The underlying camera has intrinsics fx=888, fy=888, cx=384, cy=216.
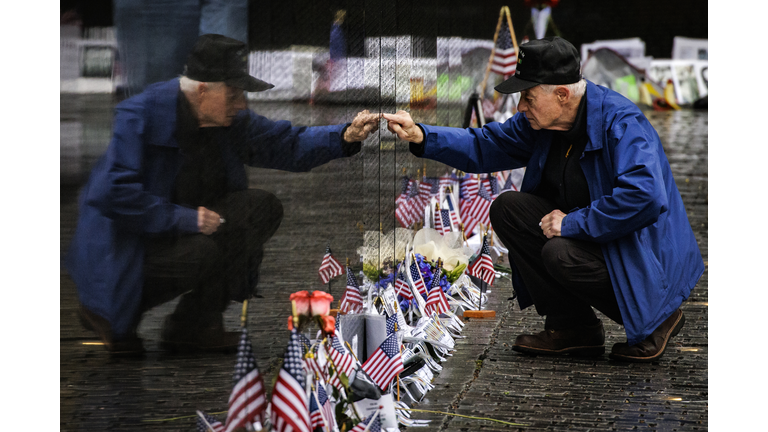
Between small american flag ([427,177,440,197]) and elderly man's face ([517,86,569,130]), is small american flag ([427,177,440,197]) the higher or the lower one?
the lower one

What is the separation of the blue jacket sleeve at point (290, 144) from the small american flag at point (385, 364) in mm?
731

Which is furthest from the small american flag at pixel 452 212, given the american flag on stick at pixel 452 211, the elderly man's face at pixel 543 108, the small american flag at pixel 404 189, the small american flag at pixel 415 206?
the elderly man's face at pixel 543 108

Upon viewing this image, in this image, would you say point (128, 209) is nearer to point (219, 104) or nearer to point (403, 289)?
point (219, 104)

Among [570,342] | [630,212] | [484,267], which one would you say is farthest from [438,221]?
[630,212]

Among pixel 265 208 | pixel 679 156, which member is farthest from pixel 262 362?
pixel 679 156

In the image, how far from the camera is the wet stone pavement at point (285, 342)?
2.16 metres

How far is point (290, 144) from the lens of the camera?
2.89 m

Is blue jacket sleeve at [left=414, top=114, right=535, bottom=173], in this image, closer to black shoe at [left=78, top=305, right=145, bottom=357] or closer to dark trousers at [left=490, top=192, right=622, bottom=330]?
dark trousers at [left=490, top=192, right=622, bottom=330]

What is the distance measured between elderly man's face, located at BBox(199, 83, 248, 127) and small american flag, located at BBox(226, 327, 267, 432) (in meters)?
0.57

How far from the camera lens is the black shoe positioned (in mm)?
2160

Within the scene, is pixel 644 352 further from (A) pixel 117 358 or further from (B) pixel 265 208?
(A) pixel 117 358

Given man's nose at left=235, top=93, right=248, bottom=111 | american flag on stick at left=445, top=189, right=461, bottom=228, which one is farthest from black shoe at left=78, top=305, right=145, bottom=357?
american flag on stick at left=445, top=189, right=461, bottom=228

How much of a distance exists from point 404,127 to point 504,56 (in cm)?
470

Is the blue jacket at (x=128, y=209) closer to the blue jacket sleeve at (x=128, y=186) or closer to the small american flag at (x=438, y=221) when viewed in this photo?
the blue jacket sleeve at (x=128, y=186)
